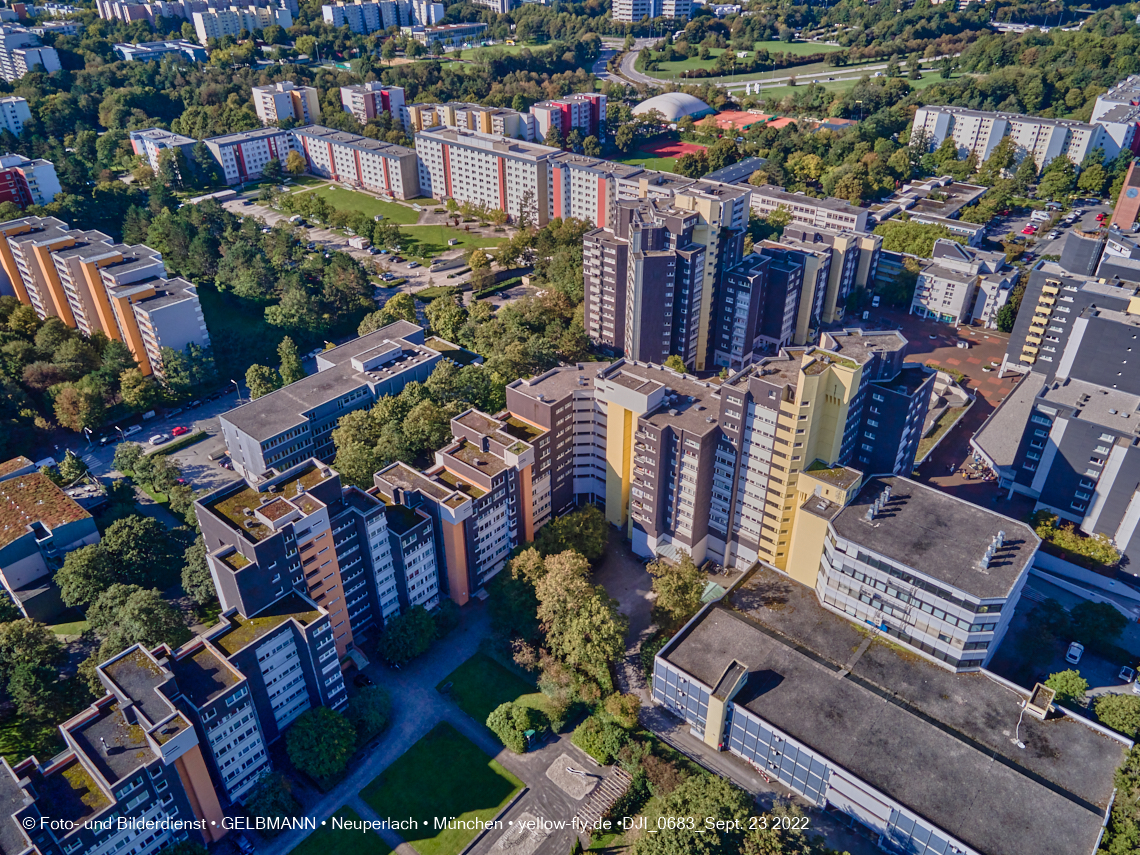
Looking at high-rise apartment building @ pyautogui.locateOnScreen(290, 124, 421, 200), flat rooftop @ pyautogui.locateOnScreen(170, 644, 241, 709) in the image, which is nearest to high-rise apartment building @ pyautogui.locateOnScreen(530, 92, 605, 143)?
high-rise apartment building @ pyautogui.locateOnScreen(290, 124, 421, 200)

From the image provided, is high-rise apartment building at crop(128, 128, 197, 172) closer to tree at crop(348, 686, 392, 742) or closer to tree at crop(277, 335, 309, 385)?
tree at crop(277, 335, 309, 385)

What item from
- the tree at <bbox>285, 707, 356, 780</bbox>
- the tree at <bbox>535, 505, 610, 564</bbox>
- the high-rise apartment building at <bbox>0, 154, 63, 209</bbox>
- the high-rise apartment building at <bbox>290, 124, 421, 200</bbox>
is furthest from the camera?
the high-rise apartment building at <bbox>290, 124, 421, 200</bbox>

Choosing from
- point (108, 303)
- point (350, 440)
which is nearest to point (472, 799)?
point (350, 440)

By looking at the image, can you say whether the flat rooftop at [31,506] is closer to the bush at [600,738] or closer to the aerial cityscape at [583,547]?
the aerial cityscape at [583,547]

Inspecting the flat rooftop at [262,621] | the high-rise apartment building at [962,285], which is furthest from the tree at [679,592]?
the high-rise apartment building at [962,285]

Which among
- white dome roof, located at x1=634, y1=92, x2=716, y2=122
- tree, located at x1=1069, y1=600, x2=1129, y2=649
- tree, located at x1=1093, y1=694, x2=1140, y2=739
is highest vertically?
white dome roof, located at x1=634, y1=92, x2=716, y2=122

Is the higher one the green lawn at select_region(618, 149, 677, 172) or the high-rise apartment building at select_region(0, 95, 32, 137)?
the high-rise apartment building at select_region(0, 95, 32, 137)

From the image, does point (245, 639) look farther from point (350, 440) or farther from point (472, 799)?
point (350, 440)

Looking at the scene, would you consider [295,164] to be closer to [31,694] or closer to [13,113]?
[13,113]
